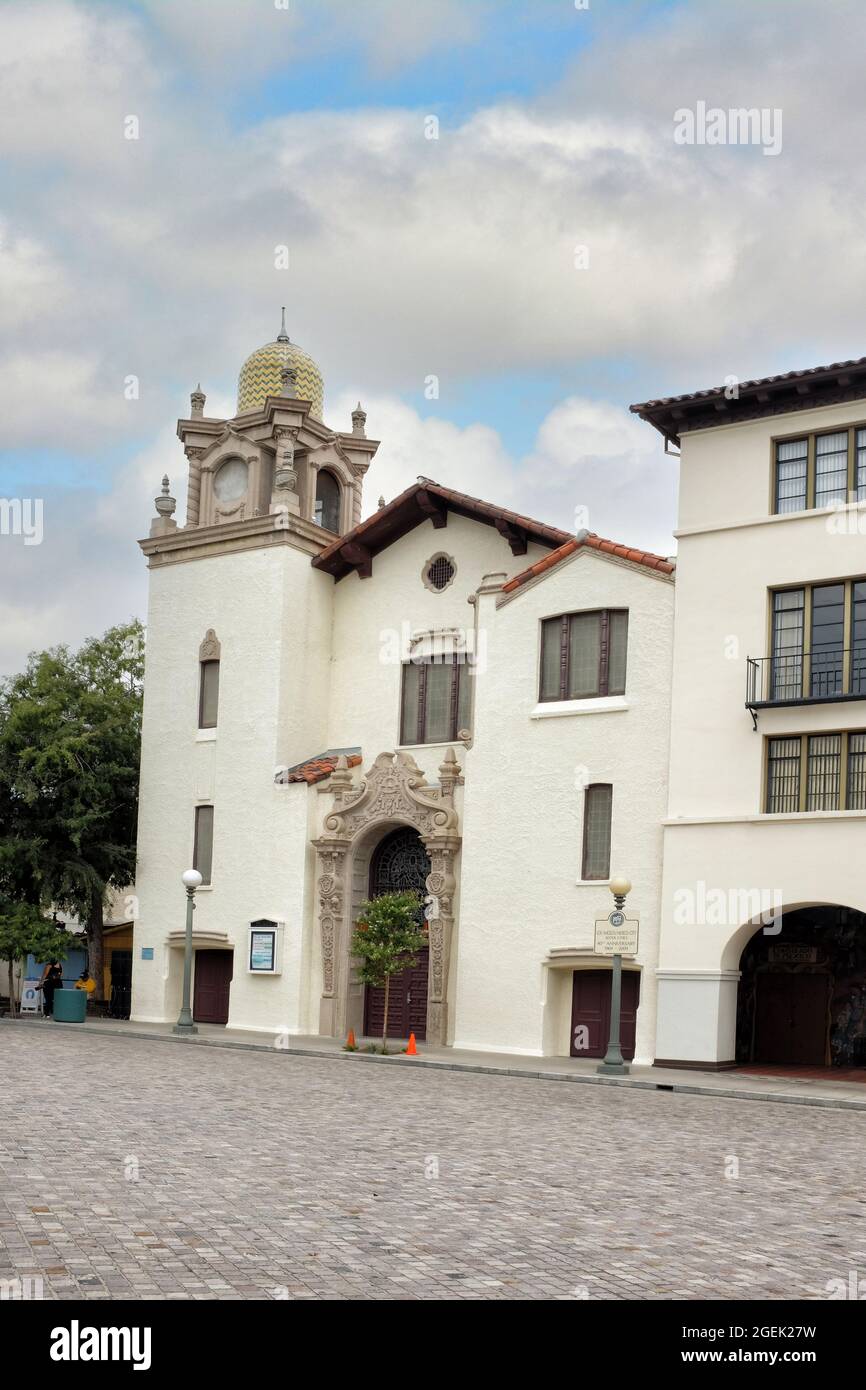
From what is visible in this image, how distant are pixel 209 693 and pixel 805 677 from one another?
51.3ft

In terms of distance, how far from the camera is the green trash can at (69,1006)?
34.0 meters

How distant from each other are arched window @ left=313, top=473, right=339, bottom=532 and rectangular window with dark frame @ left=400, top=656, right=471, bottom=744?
5.82 meters

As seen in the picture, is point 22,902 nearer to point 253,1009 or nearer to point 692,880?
point 253,1009

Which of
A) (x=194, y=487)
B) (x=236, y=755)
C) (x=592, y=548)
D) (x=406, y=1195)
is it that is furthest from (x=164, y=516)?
(x=406, y=1195)

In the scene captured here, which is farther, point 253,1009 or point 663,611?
point 253,1009

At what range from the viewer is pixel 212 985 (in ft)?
117

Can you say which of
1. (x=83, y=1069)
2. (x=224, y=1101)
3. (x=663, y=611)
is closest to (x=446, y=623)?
(x=663, y=611)

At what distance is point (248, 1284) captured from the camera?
312 inches

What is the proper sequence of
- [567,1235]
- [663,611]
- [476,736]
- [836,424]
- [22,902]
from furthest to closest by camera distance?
[22,902] → [476,736] → [663,611] → [836,424] → [567,1235]

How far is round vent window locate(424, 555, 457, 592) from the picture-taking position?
34281 millimetres

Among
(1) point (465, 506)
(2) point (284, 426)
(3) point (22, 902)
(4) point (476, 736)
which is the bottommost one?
(3) point (22, 902)

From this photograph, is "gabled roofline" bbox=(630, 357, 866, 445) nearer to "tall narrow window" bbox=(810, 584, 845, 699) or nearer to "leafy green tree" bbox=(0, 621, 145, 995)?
"tall narrow window" bbox=(810, 584, 845, 699)

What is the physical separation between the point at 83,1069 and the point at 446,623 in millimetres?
15340

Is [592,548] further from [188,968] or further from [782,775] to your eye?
[188,968]
